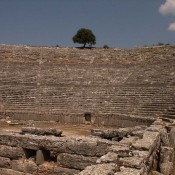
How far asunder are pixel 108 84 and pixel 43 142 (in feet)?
68.0

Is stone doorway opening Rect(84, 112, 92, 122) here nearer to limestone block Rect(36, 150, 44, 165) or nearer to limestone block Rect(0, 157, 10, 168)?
limestone block Rect(0, 157, 10, 168)

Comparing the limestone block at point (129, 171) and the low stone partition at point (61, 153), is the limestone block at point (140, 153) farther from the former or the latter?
the limestone block at point (129, 171)

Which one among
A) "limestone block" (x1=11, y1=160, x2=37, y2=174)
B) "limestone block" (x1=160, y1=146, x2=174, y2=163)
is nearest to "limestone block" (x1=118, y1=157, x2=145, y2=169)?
"limestone block" (x1=160, y1=146, x2=174, y2=163)

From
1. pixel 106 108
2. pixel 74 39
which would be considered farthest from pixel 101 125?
pixel 74 39

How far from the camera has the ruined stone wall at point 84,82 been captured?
25.4 metres

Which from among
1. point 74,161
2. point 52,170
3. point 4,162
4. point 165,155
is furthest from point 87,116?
point 74,161

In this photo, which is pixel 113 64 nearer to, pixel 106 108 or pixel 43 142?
pixel 106 108

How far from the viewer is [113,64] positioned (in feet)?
110

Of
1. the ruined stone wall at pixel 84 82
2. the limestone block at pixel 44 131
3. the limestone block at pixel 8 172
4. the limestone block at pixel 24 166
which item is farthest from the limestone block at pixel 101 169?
the ruined stone wall at pixel 84 82

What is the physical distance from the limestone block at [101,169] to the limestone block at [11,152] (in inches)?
149

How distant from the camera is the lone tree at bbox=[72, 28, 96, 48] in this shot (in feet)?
151

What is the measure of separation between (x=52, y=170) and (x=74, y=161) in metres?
0.73

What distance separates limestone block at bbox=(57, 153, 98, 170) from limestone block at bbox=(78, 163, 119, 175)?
7.40ft

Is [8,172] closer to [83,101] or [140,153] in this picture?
[140,153]
